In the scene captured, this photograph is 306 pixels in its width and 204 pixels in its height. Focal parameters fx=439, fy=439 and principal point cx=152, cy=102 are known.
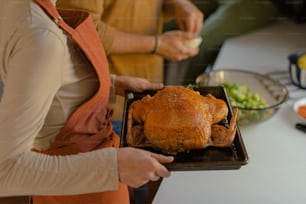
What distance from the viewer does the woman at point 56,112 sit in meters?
0.64

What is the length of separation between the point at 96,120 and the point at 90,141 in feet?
0.14

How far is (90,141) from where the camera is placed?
2.91 ft

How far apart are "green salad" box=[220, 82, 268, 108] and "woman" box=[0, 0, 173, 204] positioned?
40 cm

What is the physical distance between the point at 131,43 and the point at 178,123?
54cm

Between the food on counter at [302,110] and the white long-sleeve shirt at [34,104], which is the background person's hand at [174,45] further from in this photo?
the white long-sleeve shirt at [34,104]

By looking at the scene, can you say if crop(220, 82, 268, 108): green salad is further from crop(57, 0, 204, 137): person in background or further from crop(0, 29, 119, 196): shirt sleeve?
crop(0, 29, 119, 196): shirt sleeve

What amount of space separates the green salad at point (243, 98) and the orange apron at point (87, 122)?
39 cm

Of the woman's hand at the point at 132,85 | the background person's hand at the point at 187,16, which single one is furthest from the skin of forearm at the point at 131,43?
the woman's hand at the point at 132,85

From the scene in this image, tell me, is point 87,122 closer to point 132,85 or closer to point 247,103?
point 132,85

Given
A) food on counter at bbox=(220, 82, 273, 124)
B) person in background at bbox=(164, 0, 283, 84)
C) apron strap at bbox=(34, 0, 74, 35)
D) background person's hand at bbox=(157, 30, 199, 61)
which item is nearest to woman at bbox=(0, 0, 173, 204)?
apron strap at bbox=(34, 0, 74, 35)

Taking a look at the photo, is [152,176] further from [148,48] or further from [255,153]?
[148,48]

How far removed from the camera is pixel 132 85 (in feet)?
3.30

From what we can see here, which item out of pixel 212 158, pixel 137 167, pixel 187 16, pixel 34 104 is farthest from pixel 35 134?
pixel 187 16

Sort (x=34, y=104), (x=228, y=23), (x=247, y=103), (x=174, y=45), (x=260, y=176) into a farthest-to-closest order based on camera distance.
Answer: (x=228, y=23)
(x=174, y=45)
(x=247, y=103)
(x=260, y=176)
(x=34, y=104)
